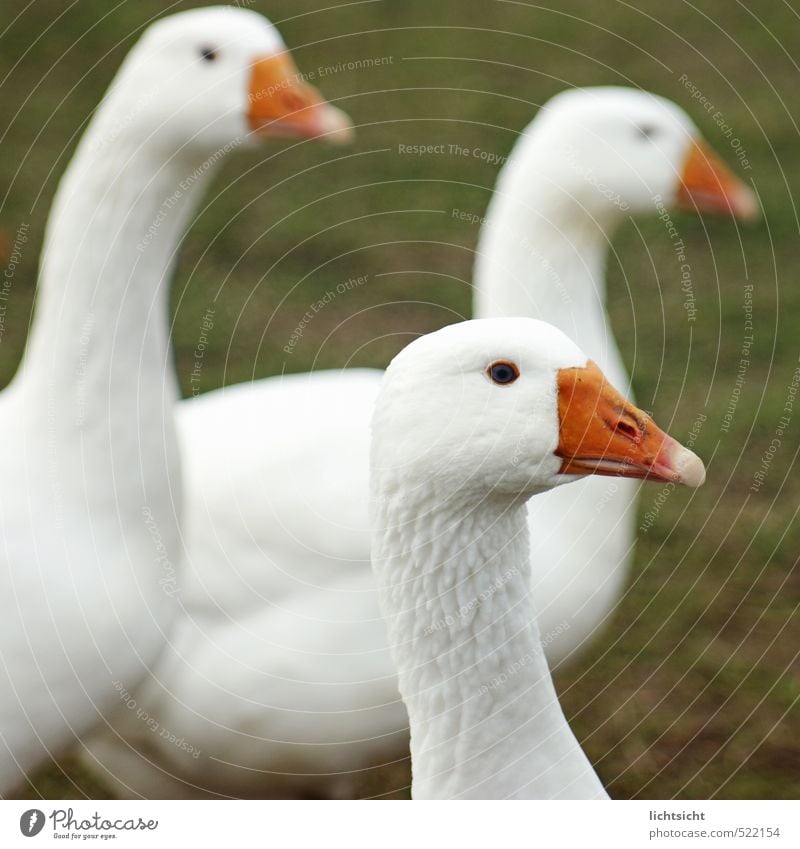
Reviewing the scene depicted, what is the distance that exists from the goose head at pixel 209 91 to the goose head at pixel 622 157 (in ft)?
1.12

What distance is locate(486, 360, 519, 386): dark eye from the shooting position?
1.07m

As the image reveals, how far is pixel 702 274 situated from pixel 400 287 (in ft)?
2.54

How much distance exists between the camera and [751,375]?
2.92m

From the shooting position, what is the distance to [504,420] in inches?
42.6

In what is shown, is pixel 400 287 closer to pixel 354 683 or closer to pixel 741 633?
pixel 741 633

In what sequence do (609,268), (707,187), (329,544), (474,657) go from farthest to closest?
(609,268), (707,187), (329,544), (474,657)

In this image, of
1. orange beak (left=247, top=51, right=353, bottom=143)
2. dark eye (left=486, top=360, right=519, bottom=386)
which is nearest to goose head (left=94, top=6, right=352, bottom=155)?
orange beak (left=247, top=51, right=353, bottom=143)

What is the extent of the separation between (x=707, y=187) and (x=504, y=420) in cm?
99

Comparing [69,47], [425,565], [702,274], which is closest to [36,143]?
[69,47]

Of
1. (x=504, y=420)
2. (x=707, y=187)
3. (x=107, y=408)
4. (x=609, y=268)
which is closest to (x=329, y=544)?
(x=107, y=408)

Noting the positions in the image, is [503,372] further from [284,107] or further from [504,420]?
[284,107]

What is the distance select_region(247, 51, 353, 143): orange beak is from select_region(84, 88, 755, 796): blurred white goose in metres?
0.33

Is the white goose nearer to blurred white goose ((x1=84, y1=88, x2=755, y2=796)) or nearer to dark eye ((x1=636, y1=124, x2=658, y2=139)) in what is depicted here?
blurred white goose ((x1=84, y1=88, x2=755, y2=796))

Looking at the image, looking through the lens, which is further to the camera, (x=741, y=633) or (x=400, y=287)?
(x=400, y=287)
